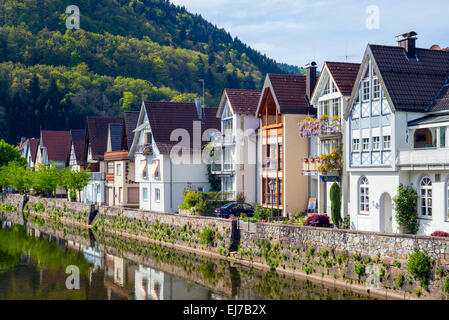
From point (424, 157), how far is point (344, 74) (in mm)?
12083

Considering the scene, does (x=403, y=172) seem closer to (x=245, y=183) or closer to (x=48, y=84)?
(x=245, y=183)

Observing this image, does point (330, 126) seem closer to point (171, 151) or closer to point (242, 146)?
point (242, 146)

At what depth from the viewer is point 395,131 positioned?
3291 centimetres

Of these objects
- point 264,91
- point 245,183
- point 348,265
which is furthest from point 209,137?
point 348,265

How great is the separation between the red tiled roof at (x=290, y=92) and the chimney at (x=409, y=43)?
36.5 feet

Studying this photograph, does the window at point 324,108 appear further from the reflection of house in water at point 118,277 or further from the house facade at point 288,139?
the reflection of house in water at point 118,277

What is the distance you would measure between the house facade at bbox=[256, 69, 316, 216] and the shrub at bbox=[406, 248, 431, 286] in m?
20.2

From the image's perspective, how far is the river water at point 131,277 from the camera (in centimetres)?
2880

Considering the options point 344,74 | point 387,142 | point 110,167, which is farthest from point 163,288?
point 110,167

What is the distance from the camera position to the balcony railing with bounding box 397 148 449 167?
29.5 m

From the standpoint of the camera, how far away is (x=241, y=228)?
36938 millimetres

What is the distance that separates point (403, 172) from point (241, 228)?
10.0 m

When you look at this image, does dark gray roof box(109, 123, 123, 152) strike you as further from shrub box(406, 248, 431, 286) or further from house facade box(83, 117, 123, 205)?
shrub box(406, 248, 431, 286)

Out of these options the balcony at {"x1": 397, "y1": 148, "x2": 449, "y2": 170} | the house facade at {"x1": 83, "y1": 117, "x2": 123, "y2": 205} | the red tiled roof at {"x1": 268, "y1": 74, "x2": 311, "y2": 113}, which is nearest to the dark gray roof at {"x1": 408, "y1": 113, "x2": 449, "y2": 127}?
the balcony at {"x1": 397, "y1": 148, "x2": 449, "y2": 170}
